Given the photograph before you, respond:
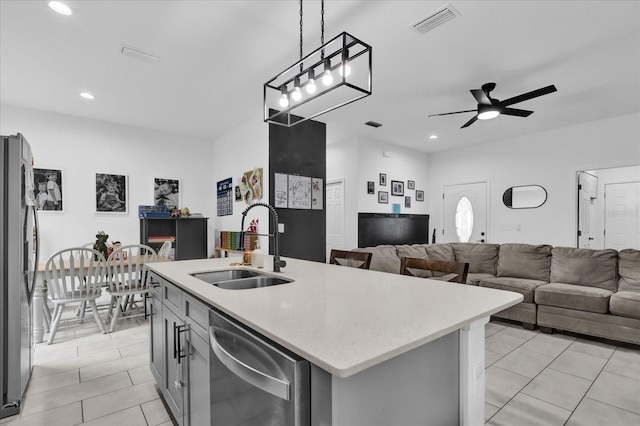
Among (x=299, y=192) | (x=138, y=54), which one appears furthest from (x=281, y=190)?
(x=138, y=54)

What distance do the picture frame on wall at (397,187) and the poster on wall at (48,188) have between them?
17.9 ft

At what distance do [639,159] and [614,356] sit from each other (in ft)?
11.0

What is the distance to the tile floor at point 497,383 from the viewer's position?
77.3 inches

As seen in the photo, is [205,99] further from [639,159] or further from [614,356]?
[639,159]

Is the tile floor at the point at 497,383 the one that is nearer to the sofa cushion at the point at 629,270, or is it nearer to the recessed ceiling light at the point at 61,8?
the sofa cushion at the point at 629,270

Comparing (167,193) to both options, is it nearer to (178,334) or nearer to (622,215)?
(178,334)

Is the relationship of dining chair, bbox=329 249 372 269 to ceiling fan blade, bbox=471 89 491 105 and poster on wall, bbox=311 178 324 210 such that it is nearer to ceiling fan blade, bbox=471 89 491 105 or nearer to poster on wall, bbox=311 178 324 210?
poster on wall, bbox=311 178 324 210

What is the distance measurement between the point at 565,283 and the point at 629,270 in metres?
0.58

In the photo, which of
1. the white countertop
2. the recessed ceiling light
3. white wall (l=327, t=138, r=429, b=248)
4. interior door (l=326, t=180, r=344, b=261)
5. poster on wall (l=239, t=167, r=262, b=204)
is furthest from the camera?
interior door (l=326, t=180, r=344, b=261)

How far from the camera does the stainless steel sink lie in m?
1.92

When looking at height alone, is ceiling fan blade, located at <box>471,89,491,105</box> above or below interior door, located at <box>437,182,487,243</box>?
above

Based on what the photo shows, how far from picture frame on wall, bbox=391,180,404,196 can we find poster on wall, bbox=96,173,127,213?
15.4 feet

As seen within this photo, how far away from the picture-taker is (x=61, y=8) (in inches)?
91.7

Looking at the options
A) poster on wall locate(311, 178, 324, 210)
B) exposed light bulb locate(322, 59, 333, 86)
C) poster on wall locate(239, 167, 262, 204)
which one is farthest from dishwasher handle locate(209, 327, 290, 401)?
poster on wall locate(311, 178, 324, 210)
